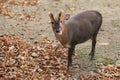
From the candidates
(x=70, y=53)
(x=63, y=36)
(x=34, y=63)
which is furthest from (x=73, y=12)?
(x=63, y=36)

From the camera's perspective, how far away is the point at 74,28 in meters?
9.05

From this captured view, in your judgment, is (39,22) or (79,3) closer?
(39,22)

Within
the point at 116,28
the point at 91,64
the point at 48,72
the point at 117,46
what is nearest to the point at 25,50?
the point at 48,72

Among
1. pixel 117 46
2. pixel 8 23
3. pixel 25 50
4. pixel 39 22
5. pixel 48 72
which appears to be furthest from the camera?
pixel 39 22

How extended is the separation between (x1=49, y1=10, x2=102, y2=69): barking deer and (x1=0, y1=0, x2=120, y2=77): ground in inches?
19.0

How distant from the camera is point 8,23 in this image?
1245 centimetres

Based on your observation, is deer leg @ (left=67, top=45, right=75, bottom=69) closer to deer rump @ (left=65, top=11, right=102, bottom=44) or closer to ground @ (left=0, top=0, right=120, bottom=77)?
deer rump @ (left=65, top=11, right=102, bottom=44)

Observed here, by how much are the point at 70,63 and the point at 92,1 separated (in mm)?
9278

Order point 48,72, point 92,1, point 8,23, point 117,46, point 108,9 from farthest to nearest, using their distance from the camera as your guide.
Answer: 1. point 92,1
2. point 108,9
3. point 8,23
4. point 117,46
5. point 48,72

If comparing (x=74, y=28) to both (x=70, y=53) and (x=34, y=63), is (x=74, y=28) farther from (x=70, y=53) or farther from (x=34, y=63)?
(x=34, y=63)

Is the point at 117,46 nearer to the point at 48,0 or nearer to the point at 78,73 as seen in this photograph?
the point at 78,73

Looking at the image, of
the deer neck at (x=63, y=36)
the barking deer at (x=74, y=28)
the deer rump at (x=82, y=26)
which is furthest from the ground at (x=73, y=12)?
the deer neck at (x=63, y=36)

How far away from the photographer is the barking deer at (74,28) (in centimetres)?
810

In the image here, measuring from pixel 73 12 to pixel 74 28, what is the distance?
269 inches
